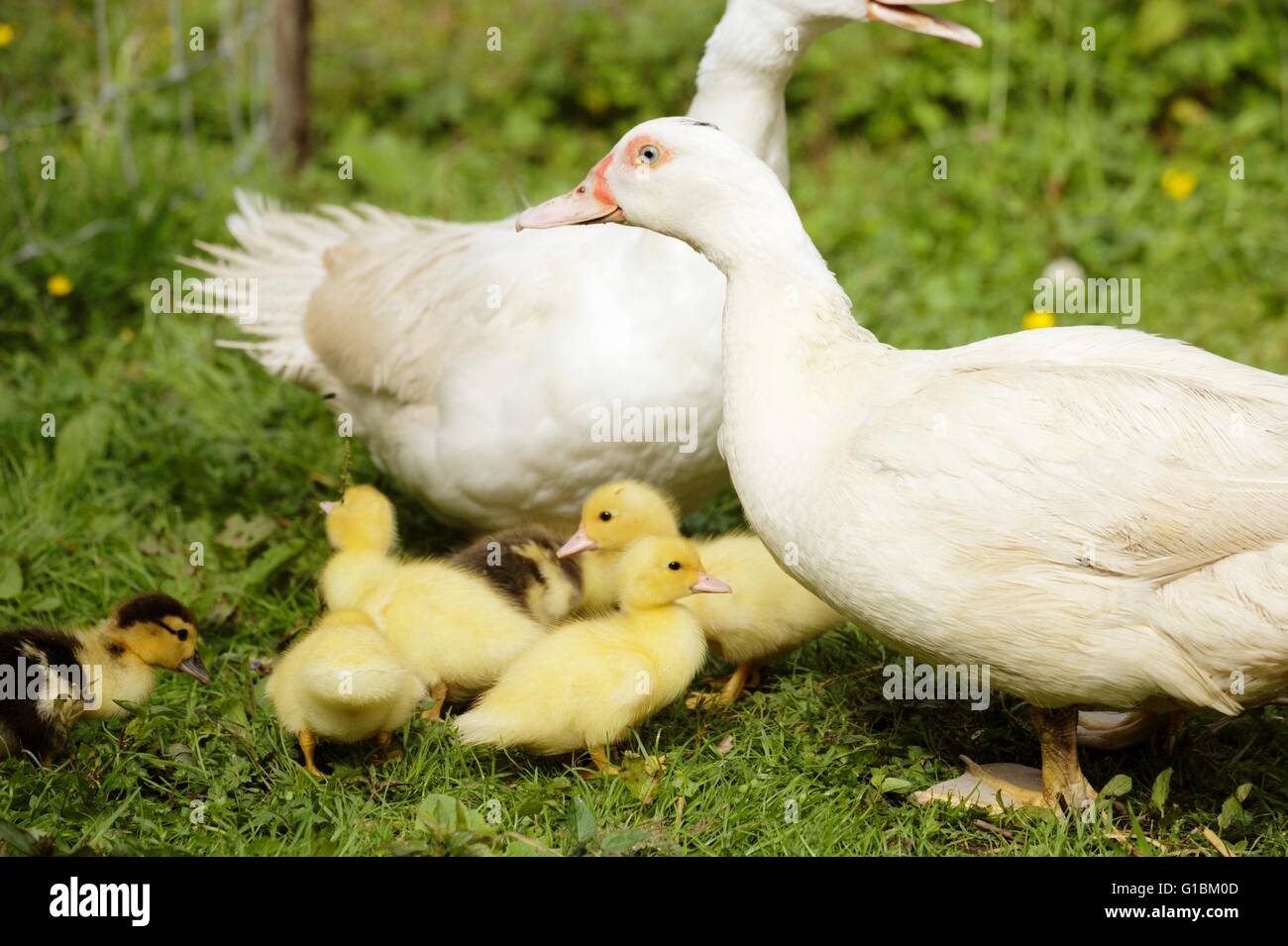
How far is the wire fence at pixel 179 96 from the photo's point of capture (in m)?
6.70

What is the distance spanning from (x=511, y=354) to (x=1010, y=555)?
1.93m

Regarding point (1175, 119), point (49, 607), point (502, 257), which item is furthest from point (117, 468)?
point (1175, 119)

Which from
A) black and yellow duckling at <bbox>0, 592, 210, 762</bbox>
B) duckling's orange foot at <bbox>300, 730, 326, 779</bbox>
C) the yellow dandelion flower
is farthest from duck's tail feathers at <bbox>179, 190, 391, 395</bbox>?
the yellow dandelion flower

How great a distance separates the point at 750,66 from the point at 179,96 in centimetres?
492

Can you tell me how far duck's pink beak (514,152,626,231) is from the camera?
400cm

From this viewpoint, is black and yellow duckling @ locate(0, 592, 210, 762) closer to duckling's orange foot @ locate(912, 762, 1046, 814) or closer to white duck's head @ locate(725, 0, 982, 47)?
duckling's orange foot @ locate(912, 762, 1046, 814)

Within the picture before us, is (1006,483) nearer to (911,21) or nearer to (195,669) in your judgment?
(911,21)

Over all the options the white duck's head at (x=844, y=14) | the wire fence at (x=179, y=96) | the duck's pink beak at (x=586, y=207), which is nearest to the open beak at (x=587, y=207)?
the duck's pink beak at (x=586, y=207)

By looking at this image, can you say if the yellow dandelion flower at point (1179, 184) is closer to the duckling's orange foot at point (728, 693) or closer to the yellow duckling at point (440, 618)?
the duckling's orange foot at point (728, 693)

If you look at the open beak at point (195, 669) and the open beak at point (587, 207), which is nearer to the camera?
the open beak at point (587, 207)

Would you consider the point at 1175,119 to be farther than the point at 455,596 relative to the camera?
Yes

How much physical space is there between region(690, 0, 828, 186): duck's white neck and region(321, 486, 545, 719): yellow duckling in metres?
1.63

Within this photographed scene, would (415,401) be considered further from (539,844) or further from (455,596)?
(539,844)

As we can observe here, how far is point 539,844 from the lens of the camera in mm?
3717
